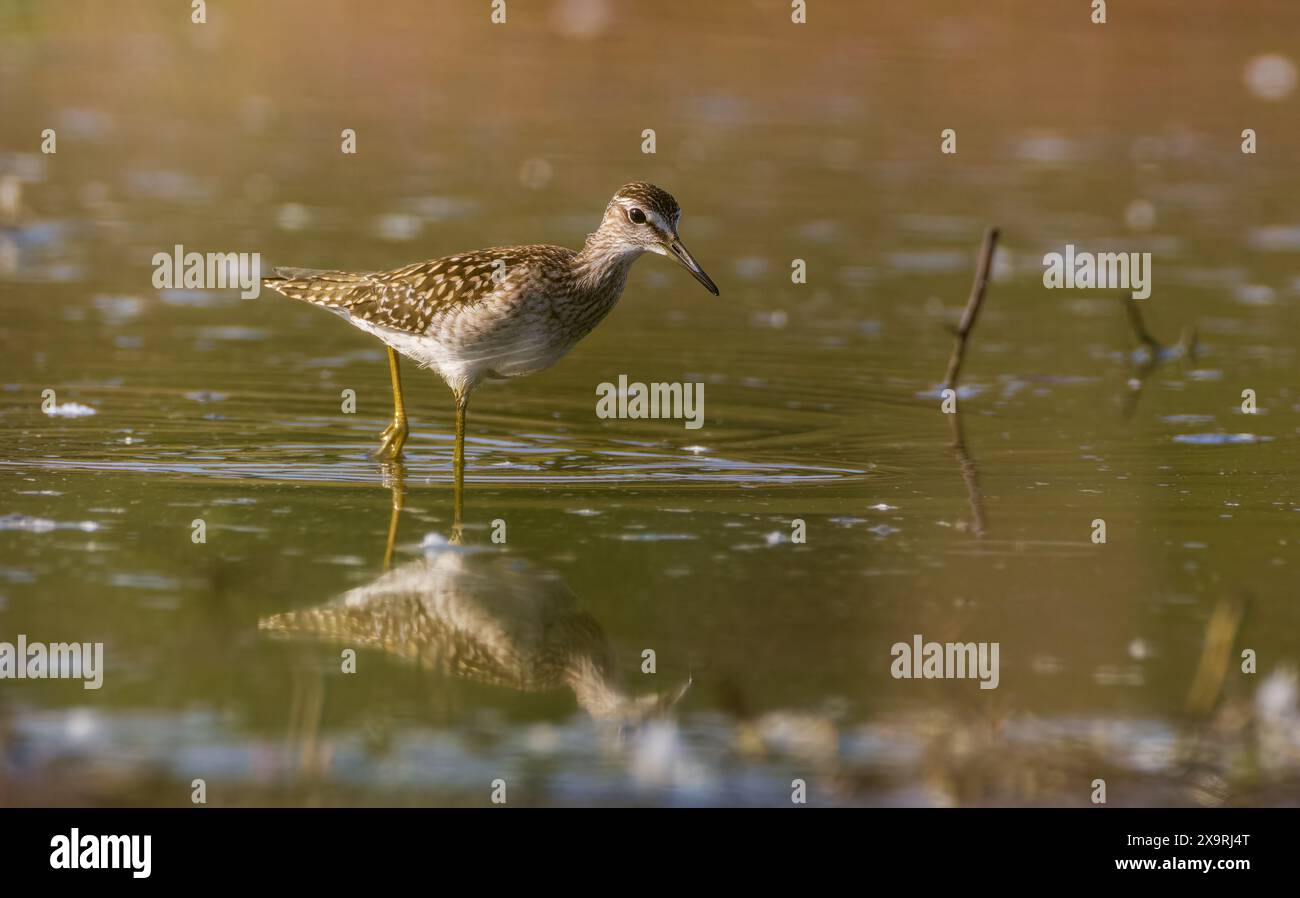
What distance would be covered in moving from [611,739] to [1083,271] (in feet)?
32.3

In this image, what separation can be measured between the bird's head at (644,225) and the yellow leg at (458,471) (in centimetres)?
106

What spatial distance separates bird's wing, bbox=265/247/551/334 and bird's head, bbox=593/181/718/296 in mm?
359

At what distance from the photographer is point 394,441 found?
31.5 ft

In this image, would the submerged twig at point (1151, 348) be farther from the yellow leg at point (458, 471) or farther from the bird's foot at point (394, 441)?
the bird's foot at point (394, 441)

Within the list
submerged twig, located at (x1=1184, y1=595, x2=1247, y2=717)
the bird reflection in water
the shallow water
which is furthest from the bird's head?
submerged twig, located at (x1=1184, y1=595, x2=1247, y2=717)

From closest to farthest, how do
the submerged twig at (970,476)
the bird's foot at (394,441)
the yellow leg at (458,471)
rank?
the yellow leg at (458,471), the submerged twig at (970,476), the bird's foot at (394,441)

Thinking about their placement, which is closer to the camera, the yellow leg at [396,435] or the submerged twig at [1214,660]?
the submerged twig at [1214,660]

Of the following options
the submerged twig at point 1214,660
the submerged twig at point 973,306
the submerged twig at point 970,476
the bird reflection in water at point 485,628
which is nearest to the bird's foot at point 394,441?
the bird reflection in water at point 485,628

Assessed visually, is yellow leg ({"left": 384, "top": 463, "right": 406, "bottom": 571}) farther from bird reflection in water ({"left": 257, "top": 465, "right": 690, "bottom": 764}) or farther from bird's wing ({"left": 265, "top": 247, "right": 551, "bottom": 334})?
bird's wing ({"left": 265, "top": 247, "right": 551, "bottom": 334})

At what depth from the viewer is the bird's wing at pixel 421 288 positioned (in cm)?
Answer: 941

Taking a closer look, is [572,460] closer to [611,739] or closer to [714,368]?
[714,368]

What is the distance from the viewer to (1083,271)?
1485cm

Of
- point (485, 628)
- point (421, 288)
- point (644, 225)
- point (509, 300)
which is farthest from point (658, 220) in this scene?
point (485, 628)
